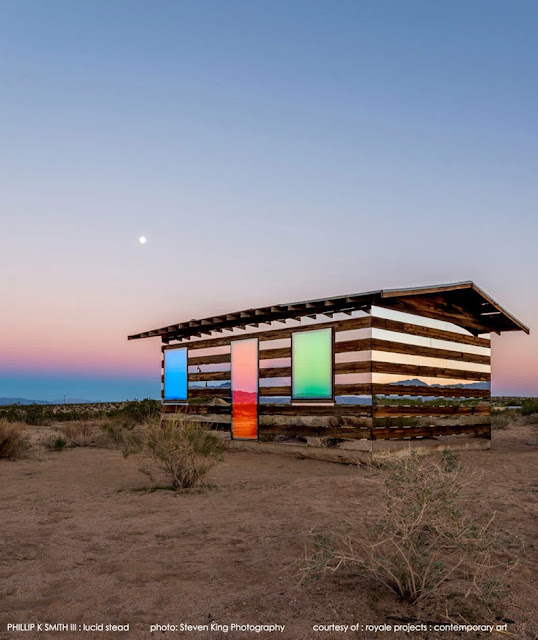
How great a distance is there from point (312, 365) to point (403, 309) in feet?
7.89

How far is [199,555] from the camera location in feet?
14.4

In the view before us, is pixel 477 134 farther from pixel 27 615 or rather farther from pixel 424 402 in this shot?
pixel 27 615

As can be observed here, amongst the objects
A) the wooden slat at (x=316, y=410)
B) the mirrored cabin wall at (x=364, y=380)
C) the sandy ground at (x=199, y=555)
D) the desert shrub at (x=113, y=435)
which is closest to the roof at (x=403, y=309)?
the mirrored cabin wall at (x=364, y=380)

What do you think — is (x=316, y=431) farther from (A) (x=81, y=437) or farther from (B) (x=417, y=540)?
(B) (x=417, y=540)

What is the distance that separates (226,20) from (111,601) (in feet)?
38.4

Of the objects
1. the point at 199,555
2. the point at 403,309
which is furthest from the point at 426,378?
the point at 199,555

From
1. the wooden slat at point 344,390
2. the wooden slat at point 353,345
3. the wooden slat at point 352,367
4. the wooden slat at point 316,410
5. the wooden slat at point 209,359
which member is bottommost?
the wooden slat at point 316,410

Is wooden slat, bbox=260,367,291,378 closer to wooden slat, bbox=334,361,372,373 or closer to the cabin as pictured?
the cabin

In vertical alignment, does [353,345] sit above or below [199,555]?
above

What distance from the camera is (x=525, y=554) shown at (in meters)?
4.34

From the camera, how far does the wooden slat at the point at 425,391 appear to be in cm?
1051

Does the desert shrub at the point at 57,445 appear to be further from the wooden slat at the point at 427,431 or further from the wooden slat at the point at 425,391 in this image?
the wooden slat at the point at 425,391

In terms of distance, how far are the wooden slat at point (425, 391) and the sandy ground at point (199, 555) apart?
245 centimetres

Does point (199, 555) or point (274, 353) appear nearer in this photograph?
point (199, 555)
